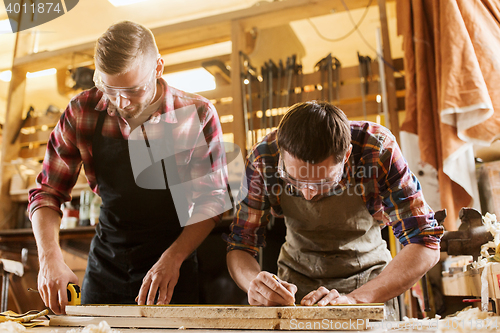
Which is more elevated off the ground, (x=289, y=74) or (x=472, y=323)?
(x=289, y=74)

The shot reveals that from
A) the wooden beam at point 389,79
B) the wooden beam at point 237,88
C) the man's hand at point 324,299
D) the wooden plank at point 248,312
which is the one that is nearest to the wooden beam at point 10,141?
the wooden beam at point 237,88

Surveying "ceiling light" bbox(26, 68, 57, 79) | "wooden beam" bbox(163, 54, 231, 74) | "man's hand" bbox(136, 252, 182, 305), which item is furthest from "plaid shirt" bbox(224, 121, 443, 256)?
"ceiling light" bbox(26, 68, 57, 79)

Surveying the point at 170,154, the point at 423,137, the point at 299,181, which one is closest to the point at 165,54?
the point at 170,154

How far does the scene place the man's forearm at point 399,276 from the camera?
3.51ft

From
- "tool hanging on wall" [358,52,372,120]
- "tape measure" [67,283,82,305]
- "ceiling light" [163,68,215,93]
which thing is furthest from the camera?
"ceiling light" [163,68,215,93]

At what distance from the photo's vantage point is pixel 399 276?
110cm

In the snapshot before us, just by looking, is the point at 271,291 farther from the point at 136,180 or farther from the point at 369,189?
the point at 136,180

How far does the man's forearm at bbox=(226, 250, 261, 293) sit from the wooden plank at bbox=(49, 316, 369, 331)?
32cm

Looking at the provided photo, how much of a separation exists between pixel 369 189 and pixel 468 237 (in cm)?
35

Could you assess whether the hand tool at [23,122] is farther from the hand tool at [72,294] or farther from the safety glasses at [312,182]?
the safety glasses at [312,182]

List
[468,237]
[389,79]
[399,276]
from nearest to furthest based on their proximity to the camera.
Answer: [399,276] < [468,237] < [389,79]

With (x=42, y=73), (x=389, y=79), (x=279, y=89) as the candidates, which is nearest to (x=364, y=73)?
(x=389, y=79)

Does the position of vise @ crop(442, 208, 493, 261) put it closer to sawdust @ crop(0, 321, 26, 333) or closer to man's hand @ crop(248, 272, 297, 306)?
man's hand @ crop(248, 272, 297, 306)

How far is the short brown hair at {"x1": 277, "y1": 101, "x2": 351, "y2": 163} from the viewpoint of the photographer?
100cm
